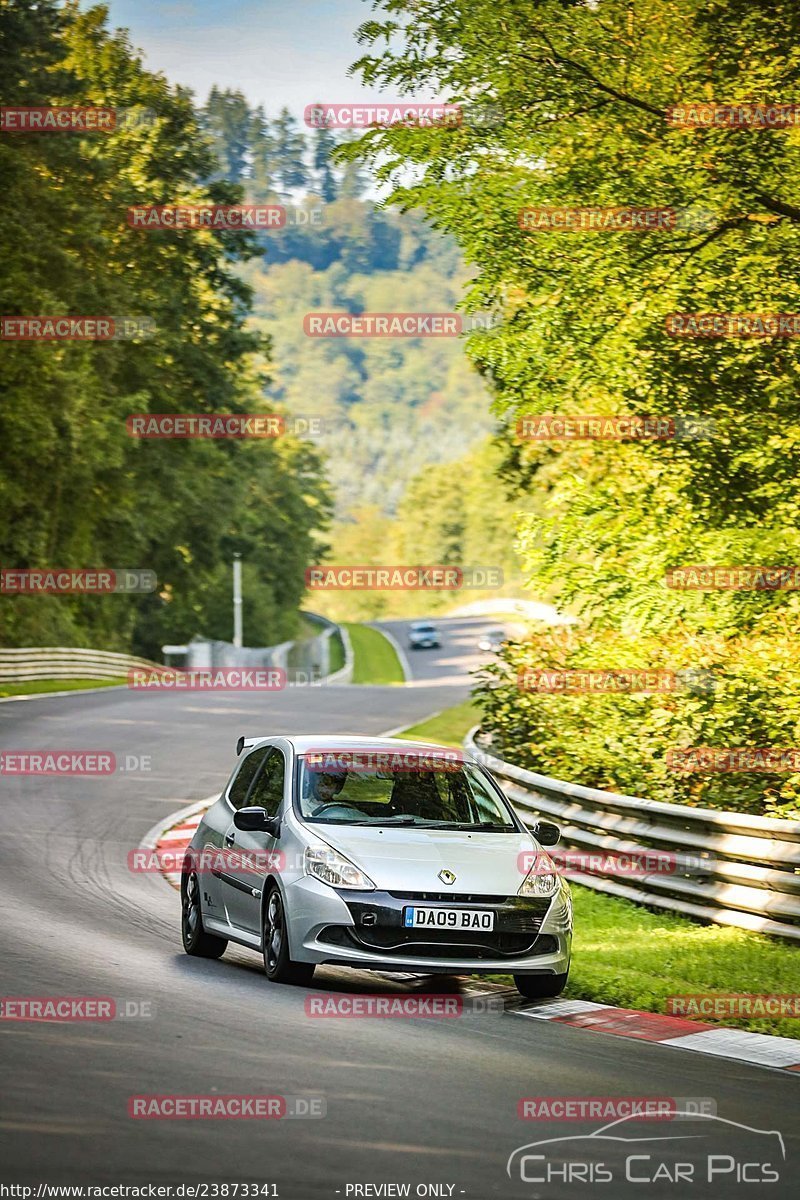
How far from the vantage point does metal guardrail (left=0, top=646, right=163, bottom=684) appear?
45000 millimetres

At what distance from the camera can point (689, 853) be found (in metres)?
12.9

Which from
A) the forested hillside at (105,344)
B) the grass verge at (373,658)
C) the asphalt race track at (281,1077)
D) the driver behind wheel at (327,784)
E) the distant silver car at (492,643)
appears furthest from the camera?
the grass verge at (373,658)

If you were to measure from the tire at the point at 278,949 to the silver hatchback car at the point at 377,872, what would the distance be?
0.01 m

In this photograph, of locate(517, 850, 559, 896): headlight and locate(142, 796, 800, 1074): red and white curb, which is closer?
locate(142, 796, 800, 1074): red and white curb

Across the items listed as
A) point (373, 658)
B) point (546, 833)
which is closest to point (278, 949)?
point (546, 833)

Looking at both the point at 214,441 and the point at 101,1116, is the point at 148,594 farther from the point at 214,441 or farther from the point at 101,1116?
the point at 101,1116

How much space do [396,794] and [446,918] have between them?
1337mm

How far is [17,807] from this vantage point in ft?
65.4

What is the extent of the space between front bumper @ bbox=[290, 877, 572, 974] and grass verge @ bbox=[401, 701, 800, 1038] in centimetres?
87

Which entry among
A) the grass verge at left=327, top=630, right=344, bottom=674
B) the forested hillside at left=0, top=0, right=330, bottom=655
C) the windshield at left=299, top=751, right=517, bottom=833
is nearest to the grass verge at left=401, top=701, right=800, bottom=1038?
the windshield at left=299, top=751, right=517, bottom=833

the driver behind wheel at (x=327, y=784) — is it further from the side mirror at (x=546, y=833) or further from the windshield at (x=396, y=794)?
the side mirror at (x=546, y=833)

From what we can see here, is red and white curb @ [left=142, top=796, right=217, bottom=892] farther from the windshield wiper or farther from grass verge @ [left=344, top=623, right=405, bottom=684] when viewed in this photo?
grass verge @ [left=344, top=623, right=405, bottom=684]

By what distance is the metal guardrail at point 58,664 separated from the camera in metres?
45.0

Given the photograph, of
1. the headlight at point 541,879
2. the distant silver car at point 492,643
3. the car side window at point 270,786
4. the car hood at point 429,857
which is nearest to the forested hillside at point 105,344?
the distant silver car at point 492,643
